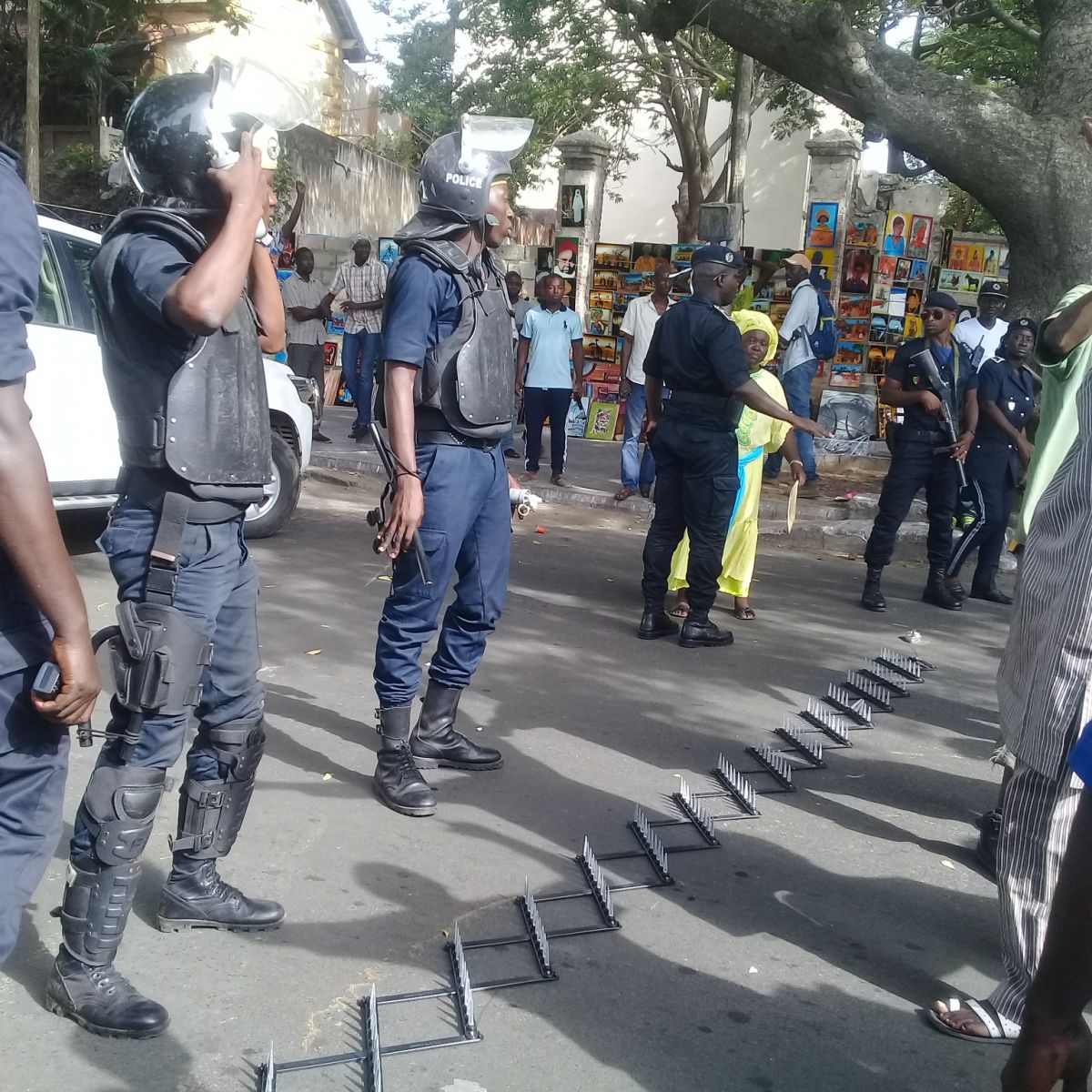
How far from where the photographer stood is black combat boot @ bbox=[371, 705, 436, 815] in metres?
3.96

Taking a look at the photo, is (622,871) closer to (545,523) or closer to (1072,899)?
(1072,899)

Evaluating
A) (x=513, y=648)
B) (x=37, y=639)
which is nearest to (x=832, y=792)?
(x=513, y=648)

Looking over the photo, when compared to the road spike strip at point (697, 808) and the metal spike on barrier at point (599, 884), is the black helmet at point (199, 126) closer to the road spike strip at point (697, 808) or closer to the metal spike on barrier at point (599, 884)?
the metal spike on barrier at point (599, 884)

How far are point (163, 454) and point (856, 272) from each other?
13150 millimetres

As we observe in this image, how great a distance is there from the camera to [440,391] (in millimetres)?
3945

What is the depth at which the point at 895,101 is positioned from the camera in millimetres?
9359

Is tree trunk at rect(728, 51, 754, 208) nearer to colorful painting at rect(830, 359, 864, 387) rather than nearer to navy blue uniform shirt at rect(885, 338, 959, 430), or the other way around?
Answer: colorful painting at rect(830, 359, 864, 387)

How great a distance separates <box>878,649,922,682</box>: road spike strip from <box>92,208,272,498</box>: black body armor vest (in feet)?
13.9

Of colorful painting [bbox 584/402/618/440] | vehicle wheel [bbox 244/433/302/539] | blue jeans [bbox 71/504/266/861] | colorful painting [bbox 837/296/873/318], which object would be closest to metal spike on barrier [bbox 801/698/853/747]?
blue jeans [bbox 71/504/266/861]

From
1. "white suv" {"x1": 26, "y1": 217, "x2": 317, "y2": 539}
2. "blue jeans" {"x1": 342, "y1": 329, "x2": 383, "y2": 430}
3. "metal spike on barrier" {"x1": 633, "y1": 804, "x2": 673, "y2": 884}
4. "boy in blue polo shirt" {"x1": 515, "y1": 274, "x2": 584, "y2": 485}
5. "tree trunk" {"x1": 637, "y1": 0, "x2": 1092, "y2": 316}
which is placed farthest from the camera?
"blue jeans" {"x1": 342, "y1": 329, "x2": 383, "y2": 430}

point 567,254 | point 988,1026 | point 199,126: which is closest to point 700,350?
point 199,126

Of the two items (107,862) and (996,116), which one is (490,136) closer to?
(107,862)

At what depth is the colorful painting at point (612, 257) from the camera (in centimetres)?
1524

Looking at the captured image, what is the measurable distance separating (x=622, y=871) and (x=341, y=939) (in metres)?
0.92
